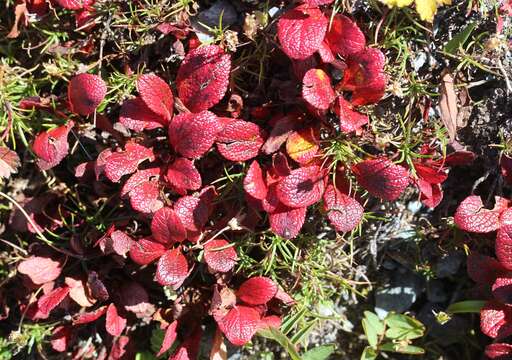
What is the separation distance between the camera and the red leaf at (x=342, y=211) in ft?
5.55

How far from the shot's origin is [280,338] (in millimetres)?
1767

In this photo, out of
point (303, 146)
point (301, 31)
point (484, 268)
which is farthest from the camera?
point (484, 268)

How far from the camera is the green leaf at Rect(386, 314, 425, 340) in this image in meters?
1.99

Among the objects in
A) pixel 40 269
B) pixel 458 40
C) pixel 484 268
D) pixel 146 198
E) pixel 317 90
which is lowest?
pixel 40 269

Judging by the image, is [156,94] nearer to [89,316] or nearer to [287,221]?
[287,221]

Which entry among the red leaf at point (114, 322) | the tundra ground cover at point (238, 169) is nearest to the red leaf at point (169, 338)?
the tundra ground cover at point (238, 169)

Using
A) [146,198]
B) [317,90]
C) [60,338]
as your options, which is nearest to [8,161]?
[146,198]

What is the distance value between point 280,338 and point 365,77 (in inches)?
31.8

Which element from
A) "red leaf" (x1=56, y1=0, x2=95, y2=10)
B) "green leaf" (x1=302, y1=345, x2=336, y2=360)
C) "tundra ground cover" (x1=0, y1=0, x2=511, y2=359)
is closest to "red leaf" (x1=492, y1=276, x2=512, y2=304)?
"tundra ground cover" (x1=0, y1=0, x2=511, y2=359)

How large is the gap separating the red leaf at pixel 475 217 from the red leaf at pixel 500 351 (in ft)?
1.17

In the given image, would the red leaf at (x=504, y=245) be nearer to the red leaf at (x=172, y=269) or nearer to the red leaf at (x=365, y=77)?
the red leaf at (x=365, y=77)

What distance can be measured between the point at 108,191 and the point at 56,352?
61 cm

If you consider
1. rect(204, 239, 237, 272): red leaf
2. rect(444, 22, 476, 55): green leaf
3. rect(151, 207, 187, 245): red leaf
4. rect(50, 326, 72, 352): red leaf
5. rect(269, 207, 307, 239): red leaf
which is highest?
rect(444, 22, 476, 55): green leaf

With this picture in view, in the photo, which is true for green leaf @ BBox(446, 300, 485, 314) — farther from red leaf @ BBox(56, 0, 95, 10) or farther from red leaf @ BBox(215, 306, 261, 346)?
red leaf @ BBox(56, 0, 95, 10)
